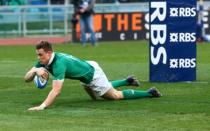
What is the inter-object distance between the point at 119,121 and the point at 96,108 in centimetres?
149

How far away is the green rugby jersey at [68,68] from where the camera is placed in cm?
1233

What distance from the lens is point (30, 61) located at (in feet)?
73.4

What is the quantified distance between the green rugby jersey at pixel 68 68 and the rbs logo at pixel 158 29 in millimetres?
3338

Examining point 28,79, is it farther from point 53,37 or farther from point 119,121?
point 53,37

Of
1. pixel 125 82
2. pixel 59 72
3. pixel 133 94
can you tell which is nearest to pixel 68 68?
pixel 59 72

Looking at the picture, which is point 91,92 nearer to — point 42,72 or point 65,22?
point 42,72

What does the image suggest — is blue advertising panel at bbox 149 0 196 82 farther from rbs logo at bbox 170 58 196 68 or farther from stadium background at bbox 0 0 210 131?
stadium background at bbox 0 0 210 131

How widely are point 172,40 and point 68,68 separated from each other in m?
3.90

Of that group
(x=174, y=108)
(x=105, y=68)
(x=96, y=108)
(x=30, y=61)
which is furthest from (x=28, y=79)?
(x=30, y=61)

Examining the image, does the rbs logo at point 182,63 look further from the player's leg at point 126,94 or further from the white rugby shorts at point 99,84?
the white rugby shorts at point 99,84

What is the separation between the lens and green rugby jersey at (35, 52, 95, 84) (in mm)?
12328

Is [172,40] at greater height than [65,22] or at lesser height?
greater

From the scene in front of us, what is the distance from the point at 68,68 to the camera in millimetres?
12617

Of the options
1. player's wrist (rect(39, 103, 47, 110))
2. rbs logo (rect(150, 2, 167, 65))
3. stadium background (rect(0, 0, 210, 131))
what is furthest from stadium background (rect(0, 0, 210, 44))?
player's wrist (rect(39, 103, 47, 110))
